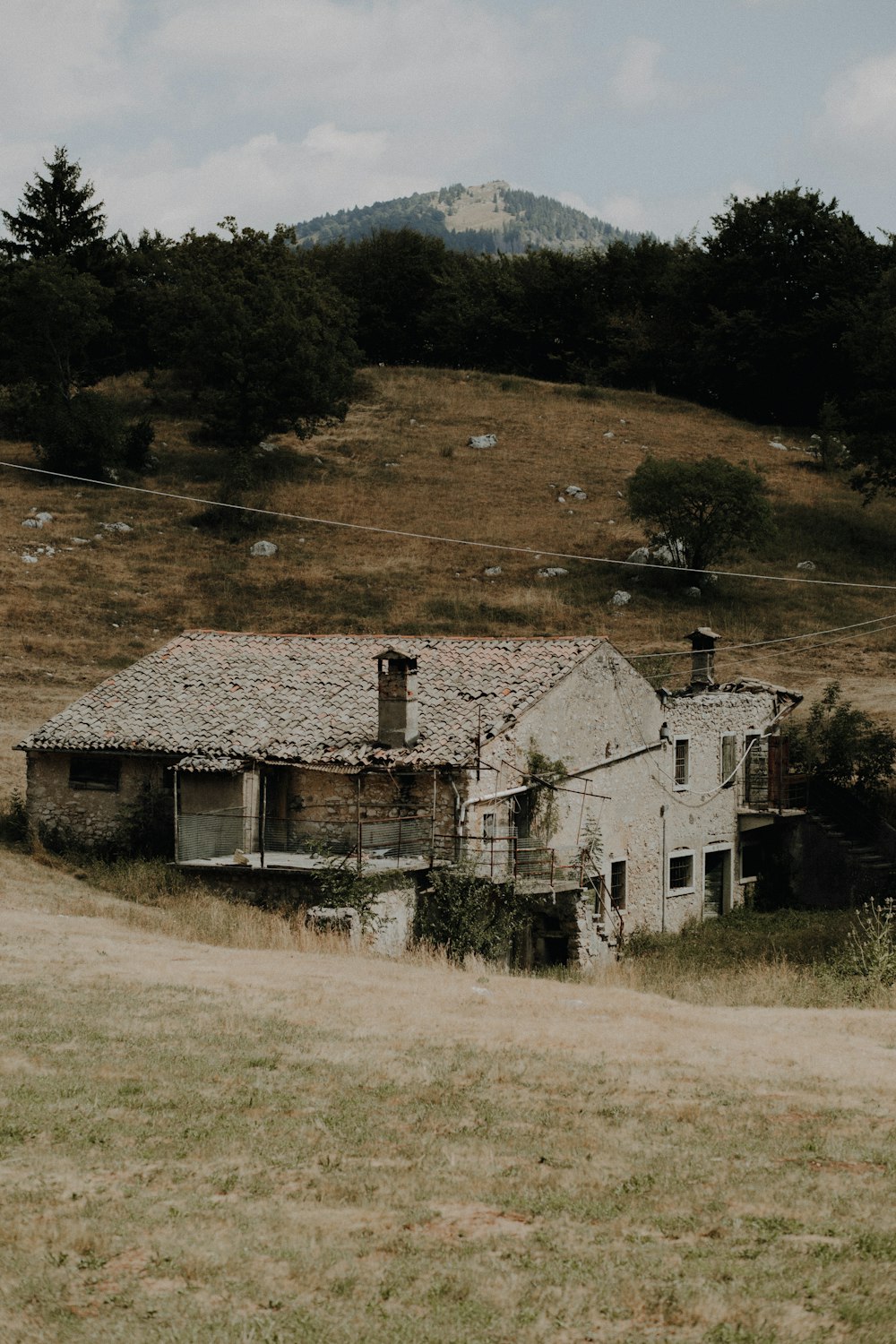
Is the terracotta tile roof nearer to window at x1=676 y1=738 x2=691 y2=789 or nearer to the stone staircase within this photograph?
window at x1=676 y1=738 x2=691 y2=789

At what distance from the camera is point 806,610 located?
51656 mm

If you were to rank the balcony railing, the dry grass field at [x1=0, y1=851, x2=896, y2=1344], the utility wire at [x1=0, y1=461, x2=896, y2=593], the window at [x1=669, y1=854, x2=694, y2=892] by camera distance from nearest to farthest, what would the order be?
the dry grass field at [x1=0, y1=851, x2=896, y2=1344]
the balcony railing
the window at [x1=669, y1=854, x2=694, y2=892]
the utility wire at [x1=0, y1=461, x2=896, y2=593]

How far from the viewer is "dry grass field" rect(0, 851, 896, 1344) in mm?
7734

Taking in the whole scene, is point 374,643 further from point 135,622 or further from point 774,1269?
point 774,1269

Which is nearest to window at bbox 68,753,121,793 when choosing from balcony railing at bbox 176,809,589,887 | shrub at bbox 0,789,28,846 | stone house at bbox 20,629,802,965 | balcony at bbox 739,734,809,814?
stone house at bbox 20,629,802,965

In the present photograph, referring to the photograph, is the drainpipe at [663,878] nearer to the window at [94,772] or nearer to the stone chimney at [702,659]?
the stone chimney at [702,659]

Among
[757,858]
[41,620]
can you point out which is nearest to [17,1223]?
[757,858]

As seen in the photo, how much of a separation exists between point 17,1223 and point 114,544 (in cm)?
4822

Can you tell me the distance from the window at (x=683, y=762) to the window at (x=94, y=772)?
13.5 metres

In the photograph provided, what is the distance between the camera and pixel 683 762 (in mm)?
33906

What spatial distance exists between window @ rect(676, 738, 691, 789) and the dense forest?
2645cm

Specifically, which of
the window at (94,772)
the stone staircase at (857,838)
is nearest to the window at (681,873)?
the stone staircase at (857,838)

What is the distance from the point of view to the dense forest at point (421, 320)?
2386 inches

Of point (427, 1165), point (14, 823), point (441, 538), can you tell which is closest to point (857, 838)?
point (14, 823)
